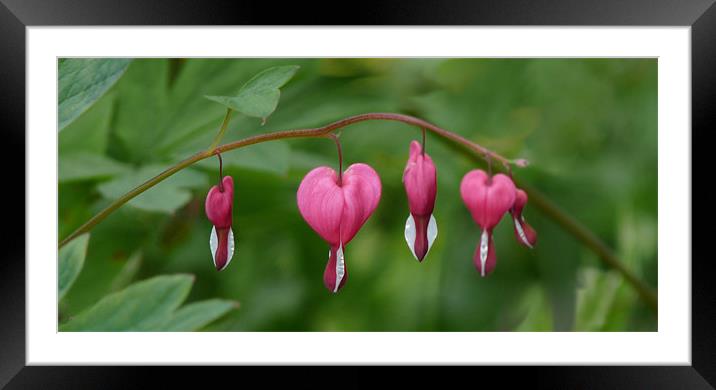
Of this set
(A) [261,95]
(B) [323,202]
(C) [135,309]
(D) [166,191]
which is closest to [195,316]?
(C) [135,309]

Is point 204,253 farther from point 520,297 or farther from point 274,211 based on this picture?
point 520,297

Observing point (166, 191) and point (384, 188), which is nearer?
point (166, 191)

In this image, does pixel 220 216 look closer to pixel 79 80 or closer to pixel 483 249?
pixel 79 80

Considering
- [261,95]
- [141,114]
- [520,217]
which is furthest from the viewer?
[141,114]

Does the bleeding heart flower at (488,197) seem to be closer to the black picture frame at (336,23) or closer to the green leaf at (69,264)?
the black picture frame at (336,23)

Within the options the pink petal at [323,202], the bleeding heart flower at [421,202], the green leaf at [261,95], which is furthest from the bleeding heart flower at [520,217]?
the green leaf at [261,95]

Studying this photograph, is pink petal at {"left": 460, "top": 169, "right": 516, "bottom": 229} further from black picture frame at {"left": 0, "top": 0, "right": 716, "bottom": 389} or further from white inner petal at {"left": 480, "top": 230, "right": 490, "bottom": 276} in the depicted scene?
black picture frame at {"left": 0, "top": 0, "right": 716, "bottom": 389}

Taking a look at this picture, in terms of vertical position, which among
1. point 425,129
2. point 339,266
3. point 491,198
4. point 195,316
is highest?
point 425,129

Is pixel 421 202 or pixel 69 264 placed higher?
pixel 421 202
